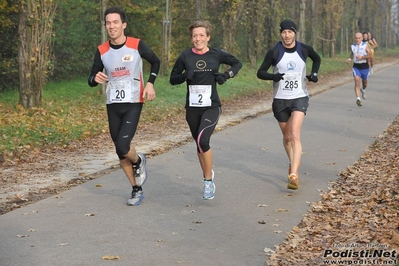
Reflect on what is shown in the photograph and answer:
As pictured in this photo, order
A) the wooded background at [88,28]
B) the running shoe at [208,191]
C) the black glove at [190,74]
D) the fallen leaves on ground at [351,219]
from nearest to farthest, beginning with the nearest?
the fallen leaves on ground at [351,219] < the black glove at [190,74] < the running shoe at [208,191] < the wooded background at [88,28]

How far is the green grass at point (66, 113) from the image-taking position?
13.9m

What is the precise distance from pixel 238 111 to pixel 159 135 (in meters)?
5.46

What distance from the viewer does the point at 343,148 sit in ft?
43.5

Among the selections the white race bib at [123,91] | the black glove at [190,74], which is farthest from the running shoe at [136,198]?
the black glove at [190,74]

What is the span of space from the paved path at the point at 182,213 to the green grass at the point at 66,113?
8.31 feet

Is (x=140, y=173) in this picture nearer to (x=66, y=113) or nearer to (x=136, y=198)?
(x=136, y=198)

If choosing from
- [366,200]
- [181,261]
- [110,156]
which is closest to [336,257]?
[181,261]

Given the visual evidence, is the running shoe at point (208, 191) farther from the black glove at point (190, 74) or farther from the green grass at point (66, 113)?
the green grass at point (66, 113)

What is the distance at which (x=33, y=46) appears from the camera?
60.1 feet

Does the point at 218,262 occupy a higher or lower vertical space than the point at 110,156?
higher

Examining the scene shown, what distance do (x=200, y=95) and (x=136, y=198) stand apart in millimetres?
1355

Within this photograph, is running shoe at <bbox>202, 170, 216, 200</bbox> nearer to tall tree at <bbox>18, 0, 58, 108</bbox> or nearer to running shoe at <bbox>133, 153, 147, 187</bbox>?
running shoe at <bbox>133, 153, 147, 187</bbox>

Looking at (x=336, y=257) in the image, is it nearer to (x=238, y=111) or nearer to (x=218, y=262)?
(x=218, y=262)

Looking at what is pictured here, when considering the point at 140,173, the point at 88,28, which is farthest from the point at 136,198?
the point at 88,28
